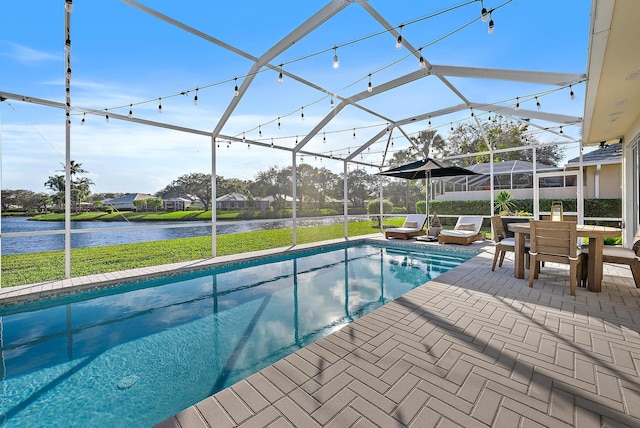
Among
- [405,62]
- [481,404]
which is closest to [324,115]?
[405,62]

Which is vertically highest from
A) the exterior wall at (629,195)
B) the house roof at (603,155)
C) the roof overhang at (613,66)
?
the house roof at (603,155)

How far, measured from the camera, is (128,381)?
2.39 m

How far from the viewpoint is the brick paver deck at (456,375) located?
1.65m

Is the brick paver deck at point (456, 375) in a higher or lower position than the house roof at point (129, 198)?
lower

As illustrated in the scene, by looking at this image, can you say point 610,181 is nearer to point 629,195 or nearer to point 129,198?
point 629,195

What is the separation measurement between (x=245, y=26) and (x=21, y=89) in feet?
12.2

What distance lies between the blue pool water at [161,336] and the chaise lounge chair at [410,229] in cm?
354

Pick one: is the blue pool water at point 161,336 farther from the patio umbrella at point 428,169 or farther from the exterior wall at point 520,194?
the exterior wall at point 520,194

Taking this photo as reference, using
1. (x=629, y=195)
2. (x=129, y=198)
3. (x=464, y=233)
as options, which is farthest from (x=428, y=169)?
(x=129, y=198)

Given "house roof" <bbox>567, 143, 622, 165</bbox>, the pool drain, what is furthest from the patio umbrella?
the pool drain

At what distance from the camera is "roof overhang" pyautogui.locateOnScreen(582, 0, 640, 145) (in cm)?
215

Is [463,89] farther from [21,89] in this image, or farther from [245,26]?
[21,89]

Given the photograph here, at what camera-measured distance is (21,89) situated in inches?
180

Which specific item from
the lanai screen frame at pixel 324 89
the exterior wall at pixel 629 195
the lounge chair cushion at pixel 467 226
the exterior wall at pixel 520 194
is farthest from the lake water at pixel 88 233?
the exterior wall at pixel 520 194
